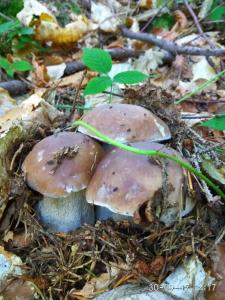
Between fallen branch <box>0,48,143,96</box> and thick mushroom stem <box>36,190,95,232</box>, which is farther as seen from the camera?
fallen branch <box>0,48,143,96</box>

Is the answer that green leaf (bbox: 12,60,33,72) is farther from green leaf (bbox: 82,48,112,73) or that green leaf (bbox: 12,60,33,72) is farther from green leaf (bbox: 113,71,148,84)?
green leaf (bbox: 113,71,148,84)

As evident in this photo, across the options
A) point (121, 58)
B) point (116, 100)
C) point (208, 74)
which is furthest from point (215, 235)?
point (121, 58)

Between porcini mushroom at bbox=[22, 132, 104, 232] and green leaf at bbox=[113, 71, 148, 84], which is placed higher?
green leaf at bbox=[113, 71, 148, 84]

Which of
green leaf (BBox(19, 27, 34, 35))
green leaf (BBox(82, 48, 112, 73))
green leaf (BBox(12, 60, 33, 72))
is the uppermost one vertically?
green leaf (BBox(82, 48, 112, 73))

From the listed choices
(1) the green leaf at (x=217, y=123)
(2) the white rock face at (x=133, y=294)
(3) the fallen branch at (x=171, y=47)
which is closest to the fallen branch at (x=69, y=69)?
(3) the fallen branch at (x=171, y=47)

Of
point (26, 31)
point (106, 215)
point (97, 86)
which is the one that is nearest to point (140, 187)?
point (106, 215)

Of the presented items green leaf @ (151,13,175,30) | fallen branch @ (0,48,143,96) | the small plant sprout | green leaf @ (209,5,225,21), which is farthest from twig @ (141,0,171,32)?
the small plant sprout

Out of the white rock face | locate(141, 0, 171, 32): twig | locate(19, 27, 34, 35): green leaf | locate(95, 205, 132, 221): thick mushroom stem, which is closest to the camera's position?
the white rock face

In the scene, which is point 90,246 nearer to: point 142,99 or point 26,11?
point 142,99
